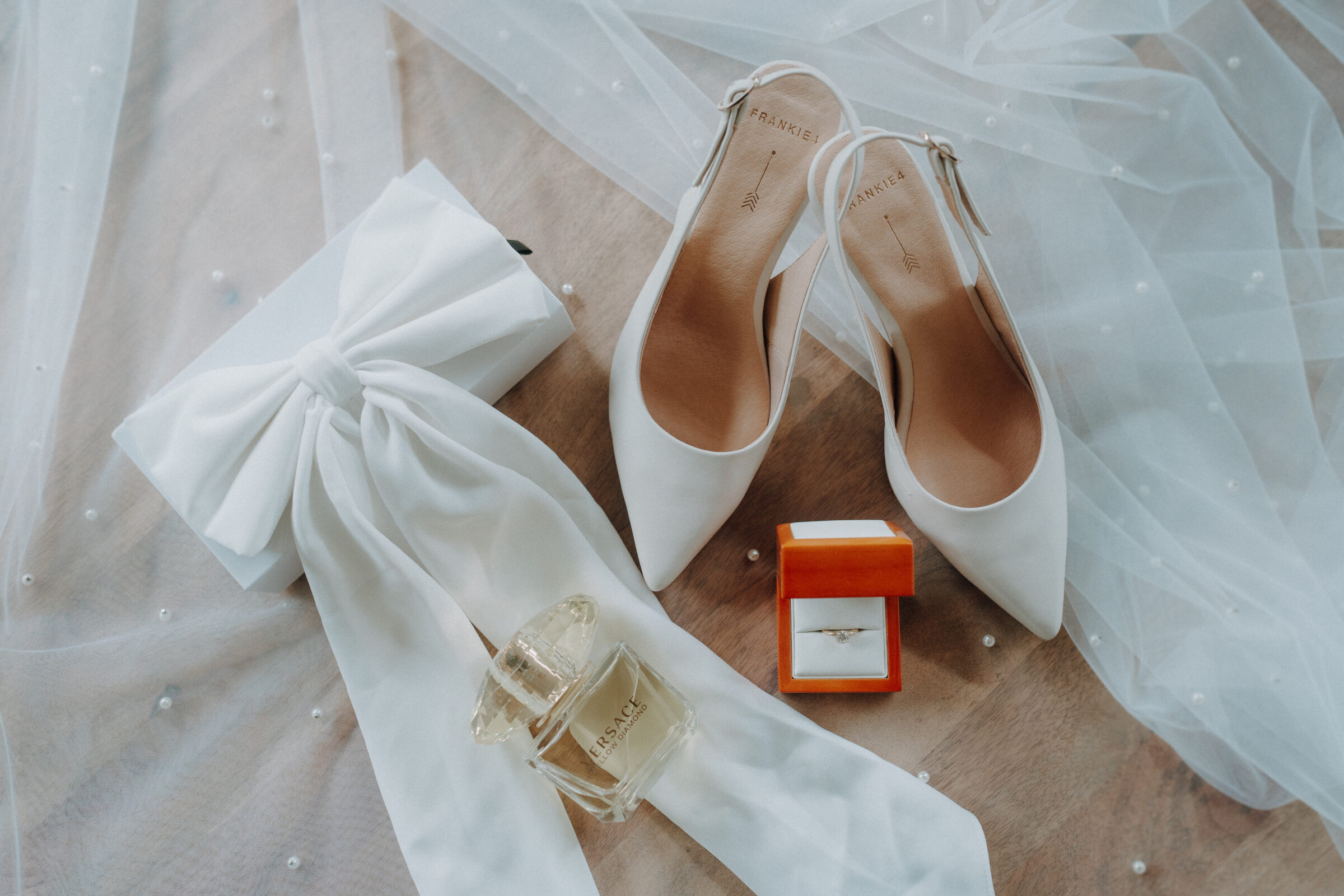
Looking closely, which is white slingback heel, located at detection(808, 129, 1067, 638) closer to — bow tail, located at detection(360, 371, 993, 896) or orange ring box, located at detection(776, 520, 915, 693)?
orange ring box, located at detection(776, 520, 915, 693)

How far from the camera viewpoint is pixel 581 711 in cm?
78

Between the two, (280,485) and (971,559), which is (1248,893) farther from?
A: (280,485)

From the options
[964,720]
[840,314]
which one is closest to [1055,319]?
[840,314]

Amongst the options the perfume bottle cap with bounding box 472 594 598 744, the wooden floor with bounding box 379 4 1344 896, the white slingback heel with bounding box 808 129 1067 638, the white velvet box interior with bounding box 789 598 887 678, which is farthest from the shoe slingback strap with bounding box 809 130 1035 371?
the perfume bottle cap with bounding box 472 594 598 744

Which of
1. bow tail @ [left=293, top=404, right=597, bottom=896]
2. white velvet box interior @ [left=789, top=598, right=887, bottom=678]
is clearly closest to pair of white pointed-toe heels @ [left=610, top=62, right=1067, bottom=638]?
white velvet box interior @ [left=789, top=598, right=887, bottom=678]

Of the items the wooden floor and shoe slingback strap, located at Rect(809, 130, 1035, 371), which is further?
the wooden floor

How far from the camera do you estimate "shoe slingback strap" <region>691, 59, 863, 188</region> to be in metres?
0.74

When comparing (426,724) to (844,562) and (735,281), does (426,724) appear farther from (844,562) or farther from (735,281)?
(735,281)

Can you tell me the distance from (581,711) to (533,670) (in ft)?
0.22

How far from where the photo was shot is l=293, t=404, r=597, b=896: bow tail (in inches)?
31.2

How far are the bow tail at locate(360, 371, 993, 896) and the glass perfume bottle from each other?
0.04 m

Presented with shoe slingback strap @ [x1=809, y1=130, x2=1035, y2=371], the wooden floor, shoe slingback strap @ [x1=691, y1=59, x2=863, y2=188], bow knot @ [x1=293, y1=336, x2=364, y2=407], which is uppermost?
shoe slingback strap @ [x1=691, y1=59, x2=863, y2=188]

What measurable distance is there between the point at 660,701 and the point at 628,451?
0.26 m

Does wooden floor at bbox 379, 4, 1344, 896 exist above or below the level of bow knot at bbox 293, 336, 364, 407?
below
